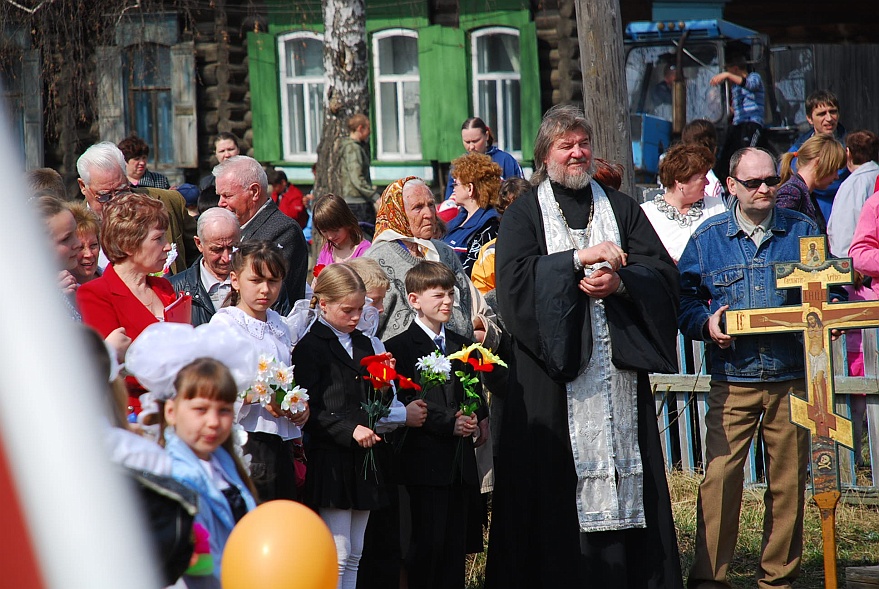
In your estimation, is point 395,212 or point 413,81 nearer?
point 395,212

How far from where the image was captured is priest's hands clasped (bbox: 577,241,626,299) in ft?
14.9

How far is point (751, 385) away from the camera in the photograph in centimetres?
512

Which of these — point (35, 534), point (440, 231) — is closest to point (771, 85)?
point (440, 231)

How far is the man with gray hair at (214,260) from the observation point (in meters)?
4.88

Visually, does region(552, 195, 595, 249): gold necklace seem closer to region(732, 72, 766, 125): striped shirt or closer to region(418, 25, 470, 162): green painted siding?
region(732, 72, 766, 125): striped shirt

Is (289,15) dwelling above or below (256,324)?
above

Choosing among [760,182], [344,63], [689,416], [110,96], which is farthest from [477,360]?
[110,96]

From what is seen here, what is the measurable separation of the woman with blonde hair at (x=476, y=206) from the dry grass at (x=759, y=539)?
169cm

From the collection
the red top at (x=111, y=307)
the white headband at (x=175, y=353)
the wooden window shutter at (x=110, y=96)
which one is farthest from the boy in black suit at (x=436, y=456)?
the wooden window shutter at (x=110, y=96)

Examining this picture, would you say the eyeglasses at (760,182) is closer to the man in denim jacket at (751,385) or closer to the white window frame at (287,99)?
the man in denim jacket at (751,385)

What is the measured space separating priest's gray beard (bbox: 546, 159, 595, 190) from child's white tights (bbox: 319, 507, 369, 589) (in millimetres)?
1644

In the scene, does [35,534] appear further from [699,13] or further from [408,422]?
[699,13]

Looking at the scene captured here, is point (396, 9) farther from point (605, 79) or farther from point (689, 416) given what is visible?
point (689, 416)

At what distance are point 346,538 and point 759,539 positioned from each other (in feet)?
8.33
